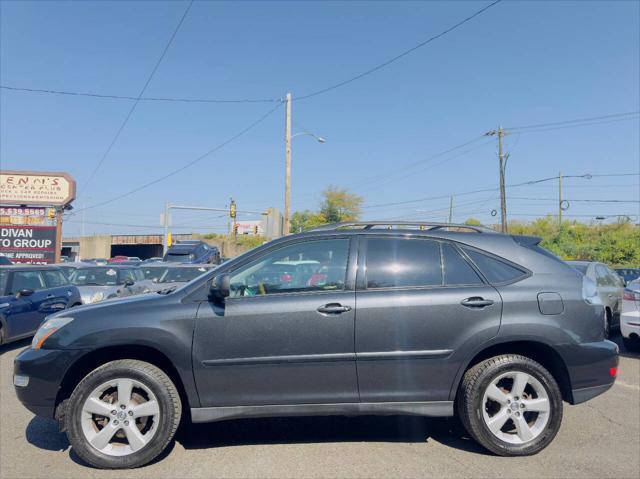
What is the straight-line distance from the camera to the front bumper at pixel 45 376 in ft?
12.2

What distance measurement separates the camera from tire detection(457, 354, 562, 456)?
385 centimetres

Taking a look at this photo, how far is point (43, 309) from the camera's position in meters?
8.80

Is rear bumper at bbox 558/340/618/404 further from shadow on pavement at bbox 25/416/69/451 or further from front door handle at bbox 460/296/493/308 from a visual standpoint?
shadow on pavement at bbox 25/416/69/451

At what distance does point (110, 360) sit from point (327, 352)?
5.79 feet

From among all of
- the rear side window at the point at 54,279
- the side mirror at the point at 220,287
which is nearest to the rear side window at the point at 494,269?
the side mirror at the point at 220,287

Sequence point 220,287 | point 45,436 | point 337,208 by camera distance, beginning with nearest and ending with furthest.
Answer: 1. point 220,287
2. point 45,436
3. point 337,208

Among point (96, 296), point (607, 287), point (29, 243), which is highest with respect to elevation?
point (29, 243)

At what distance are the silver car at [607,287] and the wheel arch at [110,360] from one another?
7.93m

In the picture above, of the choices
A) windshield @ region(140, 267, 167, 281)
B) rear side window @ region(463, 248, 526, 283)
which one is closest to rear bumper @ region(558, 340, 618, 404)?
rear side window @ region(463, 248, 526, 283)

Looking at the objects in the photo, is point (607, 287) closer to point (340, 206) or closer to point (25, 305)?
point (25, 305)

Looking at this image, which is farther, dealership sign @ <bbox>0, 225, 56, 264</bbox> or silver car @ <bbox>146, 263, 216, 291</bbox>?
dealership sign @ <bbox>0, 225, 56, 264</bbox>

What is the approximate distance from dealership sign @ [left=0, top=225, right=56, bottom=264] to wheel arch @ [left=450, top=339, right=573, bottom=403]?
24.8 m

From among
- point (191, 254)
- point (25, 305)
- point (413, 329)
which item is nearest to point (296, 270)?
point (413, 329)

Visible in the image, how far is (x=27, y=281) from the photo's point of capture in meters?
9.05
